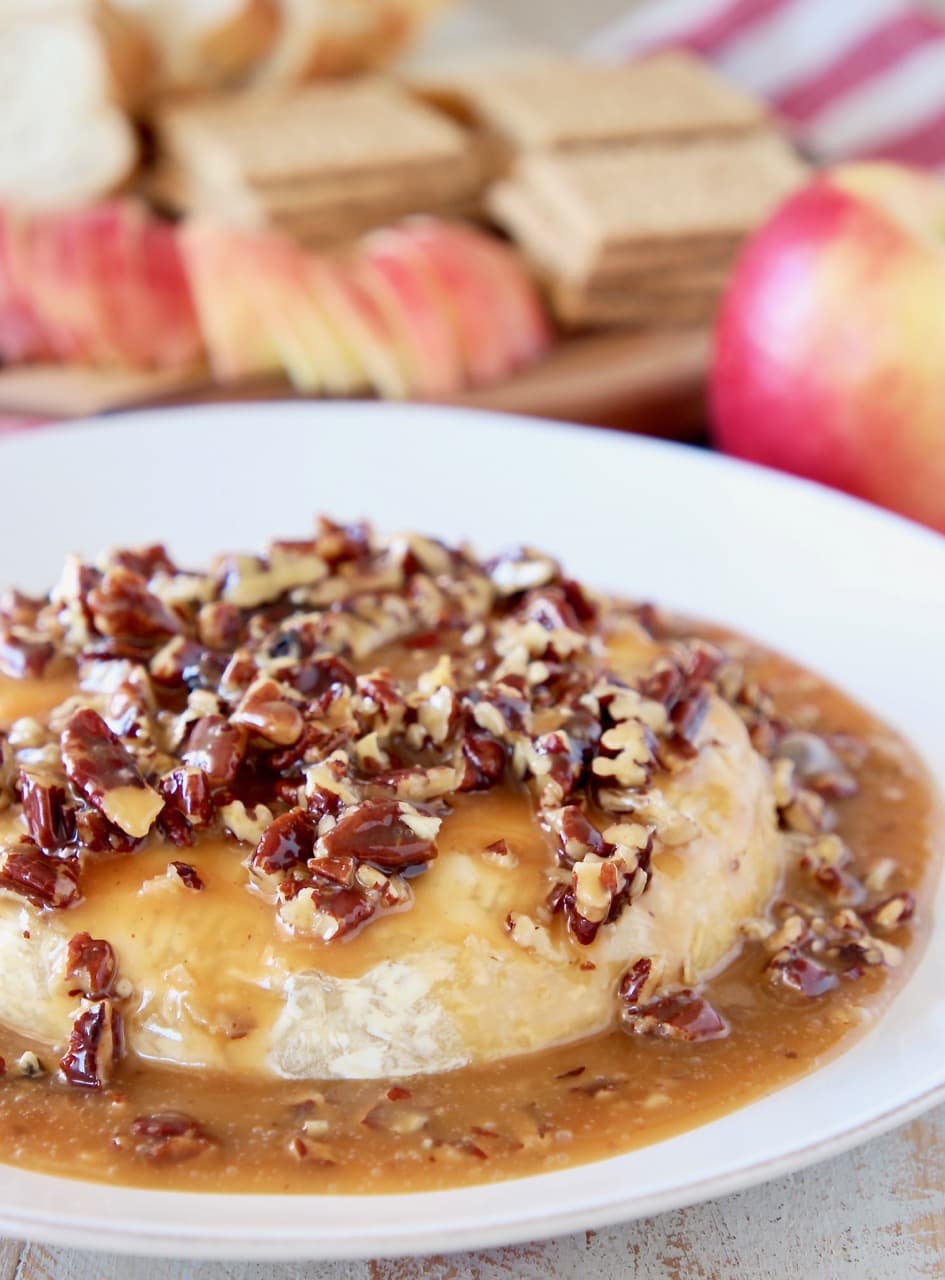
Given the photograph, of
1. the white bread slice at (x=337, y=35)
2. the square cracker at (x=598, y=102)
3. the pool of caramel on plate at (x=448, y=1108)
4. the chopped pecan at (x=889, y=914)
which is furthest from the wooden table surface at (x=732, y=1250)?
the white bread slice at (x=337, y=35)

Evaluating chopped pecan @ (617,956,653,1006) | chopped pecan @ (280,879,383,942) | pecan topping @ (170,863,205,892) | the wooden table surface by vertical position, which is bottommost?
the wooden table surface

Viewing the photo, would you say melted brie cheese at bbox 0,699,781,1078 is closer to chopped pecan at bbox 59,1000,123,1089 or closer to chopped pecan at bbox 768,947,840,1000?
chopped pecan at bbox 59,1000,123,1089

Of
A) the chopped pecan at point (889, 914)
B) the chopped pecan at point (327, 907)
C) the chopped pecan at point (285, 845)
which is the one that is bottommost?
the chopped pecan at point (889, 914)

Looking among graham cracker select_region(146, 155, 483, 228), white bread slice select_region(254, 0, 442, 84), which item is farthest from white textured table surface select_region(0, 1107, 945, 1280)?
white bread slice select_region(254, 0, 442, 84)

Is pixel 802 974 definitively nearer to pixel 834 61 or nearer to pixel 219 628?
pixel 219 628

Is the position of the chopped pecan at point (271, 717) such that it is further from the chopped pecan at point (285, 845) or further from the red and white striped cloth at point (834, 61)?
the red and white striped cloth at point (834, 61)

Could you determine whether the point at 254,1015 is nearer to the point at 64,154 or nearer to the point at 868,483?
the point at 868,483
